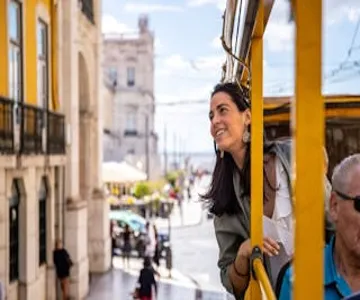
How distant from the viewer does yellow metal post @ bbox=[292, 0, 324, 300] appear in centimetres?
152

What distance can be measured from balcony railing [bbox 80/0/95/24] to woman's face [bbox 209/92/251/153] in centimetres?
1566

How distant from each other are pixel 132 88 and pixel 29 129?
4961 cm

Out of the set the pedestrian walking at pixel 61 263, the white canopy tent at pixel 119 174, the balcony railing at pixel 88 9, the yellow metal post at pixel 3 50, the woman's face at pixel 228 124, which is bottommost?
the pedestrian walking at pixel 61 263

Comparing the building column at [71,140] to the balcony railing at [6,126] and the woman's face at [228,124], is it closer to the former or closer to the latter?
the balcony railing at [6,126]

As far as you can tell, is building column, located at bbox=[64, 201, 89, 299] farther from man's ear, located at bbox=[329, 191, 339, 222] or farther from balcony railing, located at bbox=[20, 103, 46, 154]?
man's ear, located at bbox=[329, 191, 339, 222]

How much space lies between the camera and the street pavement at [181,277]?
16.3 metres

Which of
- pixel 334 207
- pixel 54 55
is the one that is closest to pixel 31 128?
pixel 54 55

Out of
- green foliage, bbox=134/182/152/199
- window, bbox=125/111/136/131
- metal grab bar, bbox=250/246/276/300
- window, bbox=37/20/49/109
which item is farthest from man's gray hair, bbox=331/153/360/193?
window, bbox=125/111/136/131

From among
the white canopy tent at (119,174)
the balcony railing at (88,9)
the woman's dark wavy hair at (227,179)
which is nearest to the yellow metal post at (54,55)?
the balcony railing at (88,9)

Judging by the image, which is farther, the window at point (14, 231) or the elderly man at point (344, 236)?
the window at point (14, 231)

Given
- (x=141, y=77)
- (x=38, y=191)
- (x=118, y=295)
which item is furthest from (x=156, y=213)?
(x=141, y=77)

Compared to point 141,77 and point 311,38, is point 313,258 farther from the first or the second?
point 141,77

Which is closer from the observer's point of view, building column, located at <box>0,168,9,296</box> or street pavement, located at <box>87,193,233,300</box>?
building column, located at <box>0,168,9,296</box>

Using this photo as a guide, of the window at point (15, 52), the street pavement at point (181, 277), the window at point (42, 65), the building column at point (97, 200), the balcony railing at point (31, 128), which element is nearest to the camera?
the window at point (15, 52)
